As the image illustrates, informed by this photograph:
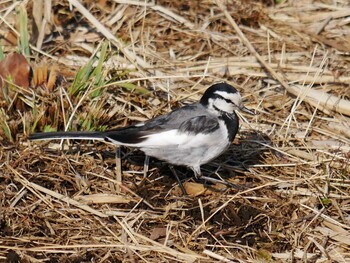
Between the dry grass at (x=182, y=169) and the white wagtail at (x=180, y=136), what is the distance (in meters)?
0.21

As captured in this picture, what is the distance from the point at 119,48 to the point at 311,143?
1.64 meters

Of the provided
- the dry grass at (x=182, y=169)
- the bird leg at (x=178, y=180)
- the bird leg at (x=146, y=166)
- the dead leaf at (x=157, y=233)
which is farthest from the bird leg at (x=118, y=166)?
the dead leaf at (x=157, y=233)

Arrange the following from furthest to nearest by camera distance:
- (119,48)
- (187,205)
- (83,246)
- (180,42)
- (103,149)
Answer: (180,42) < (119,48) < (103,149) < (187,205) < (83,246)

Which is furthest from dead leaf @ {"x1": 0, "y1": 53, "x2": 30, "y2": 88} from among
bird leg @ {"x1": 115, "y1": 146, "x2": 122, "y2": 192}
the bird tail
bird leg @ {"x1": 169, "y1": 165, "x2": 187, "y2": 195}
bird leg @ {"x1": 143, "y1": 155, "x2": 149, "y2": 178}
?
bird leg @ {"x1": 169, "y1": 165, "x2": 187, "y2": 195}

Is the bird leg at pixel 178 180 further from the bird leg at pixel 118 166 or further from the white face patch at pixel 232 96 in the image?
the white face patch at pixel 232 96

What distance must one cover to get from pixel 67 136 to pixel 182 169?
2.96 feet

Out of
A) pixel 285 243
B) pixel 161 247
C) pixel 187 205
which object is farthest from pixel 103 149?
pixel 285 243

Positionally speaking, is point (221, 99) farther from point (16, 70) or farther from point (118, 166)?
point (16, 70)

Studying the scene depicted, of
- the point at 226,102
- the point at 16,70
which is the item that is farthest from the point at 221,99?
the point at 16,70

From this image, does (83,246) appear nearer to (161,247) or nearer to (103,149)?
(161,247)

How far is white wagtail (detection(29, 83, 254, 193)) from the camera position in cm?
481

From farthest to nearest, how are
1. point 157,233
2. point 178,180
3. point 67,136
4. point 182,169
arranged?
point 182,169, point 178,180, point 67,136, point 157,233

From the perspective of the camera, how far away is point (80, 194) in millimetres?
4746

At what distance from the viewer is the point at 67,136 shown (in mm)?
4836
